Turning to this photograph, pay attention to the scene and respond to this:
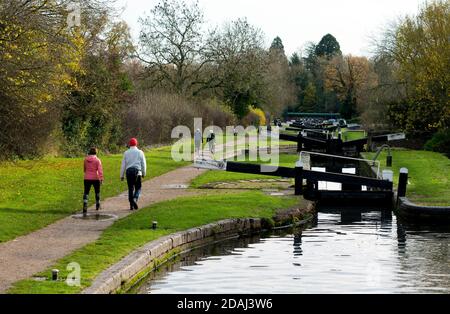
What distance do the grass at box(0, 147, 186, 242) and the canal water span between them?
3.79 metres

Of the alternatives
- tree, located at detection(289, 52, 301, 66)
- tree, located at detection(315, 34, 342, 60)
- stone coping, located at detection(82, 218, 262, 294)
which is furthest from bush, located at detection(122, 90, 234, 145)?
tree, located at detection(315, 34, 342, 60)

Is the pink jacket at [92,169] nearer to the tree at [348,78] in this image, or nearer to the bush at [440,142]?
the bush at [440,142]

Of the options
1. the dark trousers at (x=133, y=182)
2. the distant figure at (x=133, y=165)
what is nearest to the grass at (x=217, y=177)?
the dark trousers at (x=133, y=182)

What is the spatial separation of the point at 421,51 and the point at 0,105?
97.5 feet

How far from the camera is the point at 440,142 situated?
45.1 m

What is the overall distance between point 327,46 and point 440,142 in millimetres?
102337

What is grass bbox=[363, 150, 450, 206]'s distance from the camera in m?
22.9

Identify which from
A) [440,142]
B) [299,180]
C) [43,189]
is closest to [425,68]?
[440,142]

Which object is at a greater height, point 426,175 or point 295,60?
point 295,60

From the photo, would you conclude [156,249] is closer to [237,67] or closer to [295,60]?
[237,67]

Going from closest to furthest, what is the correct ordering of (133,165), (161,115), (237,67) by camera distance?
(133,165)
(161,115)
(237,67)

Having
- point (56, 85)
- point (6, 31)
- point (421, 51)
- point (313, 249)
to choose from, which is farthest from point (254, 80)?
point (313, 249)

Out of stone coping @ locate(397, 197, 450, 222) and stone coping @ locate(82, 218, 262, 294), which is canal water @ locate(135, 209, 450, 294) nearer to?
stone coping @ locate(82, 218, 262, 294)
